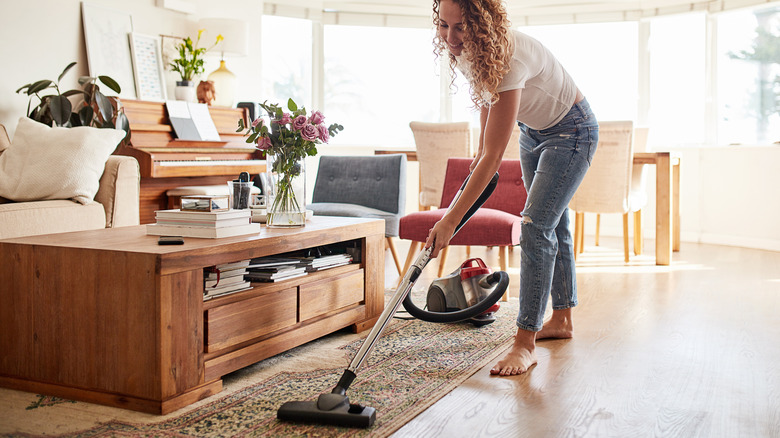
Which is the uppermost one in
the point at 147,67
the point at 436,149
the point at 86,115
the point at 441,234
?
the point at 147,67

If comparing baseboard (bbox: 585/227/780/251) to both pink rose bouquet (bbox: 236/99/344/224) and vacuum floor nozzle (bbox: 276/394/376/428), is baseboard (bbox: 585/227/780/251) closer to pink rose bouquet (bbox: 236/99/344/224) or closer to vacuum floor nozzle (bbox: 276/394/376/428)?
pink rose bouquet (bbox: 236/99/344/224)

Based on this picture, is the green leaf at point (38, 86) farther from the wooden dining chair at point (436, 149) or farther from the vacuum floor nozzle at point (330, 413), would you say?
the vacuum floor nozzle at point (330, 413)

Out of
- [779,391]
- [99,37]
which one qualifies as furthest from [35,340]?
[99,37]

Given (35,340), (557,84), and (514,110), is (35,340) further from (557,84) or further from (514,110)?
(557,84)

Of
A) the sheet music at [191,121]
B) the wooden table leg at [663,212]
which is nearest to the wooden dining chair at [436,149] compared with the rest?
the wooden table leg at [663,212]

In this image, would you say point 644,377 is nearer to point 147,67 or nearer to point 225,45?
point 225,45

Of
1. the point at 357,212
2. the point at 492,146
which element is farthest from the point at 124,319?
the point at 357,212

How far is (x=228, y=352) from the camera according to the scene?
1986 mm

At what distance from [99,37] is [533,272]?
3.46 m

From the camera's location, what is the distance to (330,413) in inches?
66.1

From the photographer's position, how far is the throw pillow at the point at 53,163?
3.17 meters

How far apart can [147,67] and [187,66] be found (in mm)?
263

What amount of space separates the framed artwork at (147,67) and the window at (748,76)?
4.48 meters

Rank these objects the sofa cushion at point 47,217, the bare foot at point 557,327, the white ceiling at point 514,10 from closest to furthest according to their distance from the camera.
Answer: the bare foot at point 557,327
the sofa cushion at point 47,217
the white ceiling at point 514,10
